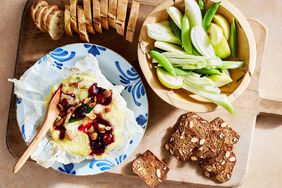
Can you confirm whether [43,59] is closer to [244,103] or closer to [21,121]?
[21,121]

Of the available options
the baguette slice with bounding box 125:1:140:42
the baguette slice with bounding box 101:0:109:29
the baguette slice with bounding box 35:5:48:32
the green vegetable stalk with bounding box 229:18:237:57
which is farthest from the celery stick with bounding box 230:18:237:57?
the baguette slice with bounding box 35:5:48:32

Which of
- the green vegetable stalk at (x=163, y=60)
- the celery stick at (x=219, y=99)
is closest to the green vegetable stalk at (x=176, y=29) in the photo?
the green vegetable stalk at (x=163, y=60)

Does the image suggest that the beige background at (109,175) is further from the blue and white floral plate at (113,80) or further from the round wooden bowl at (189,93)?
the round wooden bowl at (189,93)

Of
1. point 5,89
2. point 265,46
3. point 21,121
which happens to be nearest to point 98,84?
point 21,121

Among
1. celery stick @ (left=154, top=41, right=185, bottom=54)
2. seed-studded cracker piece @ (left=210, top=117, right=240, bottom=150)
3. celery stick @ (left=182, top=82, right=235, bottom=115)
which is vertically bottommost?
seed-studded cracker piece @ (left=210, top=117, right=240, bottom=150)

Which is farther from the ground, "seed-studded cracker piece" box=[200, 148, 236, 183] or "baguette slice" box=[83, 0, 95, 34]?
"baguette slice" box=[83, 0, 95, 34]

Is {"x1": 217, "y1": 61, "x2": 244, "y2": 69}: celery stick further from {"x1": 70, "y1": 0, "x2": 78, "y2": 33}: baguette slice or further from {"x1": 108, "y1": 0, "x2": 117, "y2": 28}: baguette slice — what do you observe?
{"x1": 70, "y1": 0, "x2": 78, "y2": 33}: baguette slice
